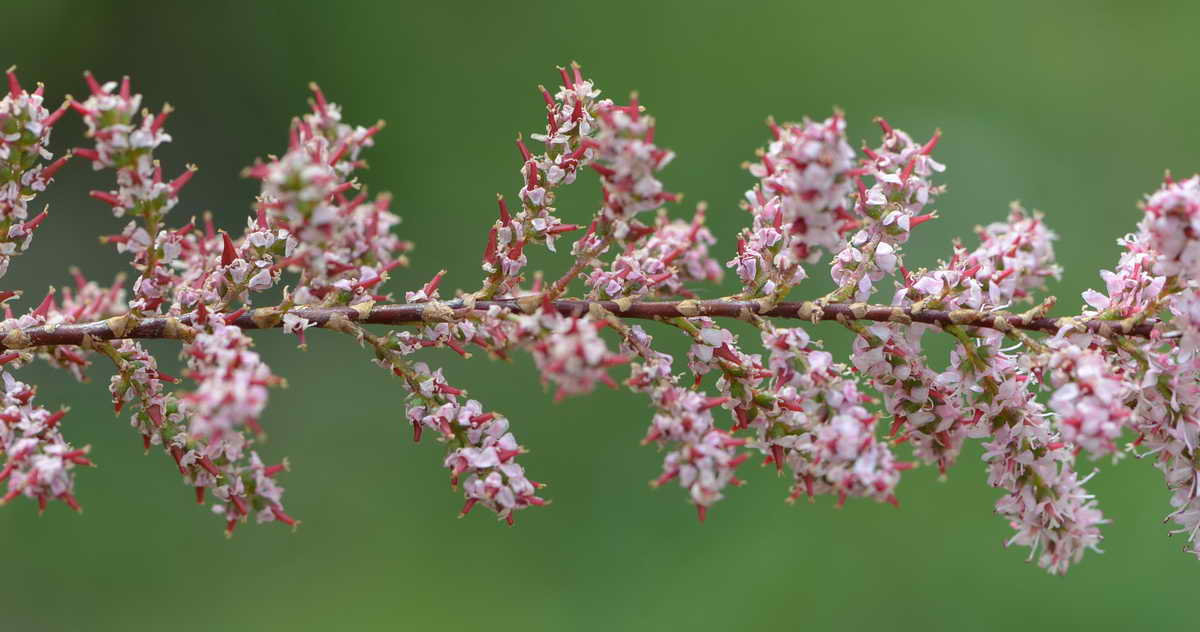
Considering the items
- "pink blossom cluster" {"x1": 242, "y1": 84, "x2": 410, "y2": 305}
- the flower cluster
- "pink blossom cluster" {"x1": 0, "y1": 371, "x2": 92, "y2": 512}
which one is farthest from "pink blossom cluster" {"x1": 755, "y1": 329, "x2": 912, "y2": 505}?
"pink blossom cluster" {"x1": 0, "y1": 371, "x2": 92, "y2": 512}

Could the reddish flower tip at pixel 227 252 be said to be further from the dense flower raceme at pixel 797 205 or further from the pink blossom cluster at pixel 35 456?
the dense flower raceme at pixel 797 205

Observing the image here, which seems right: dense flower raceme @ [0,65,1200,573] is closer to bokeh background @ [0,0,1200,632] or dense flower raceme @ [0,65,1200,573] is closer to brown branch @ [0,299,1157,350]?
brown branch @ [0,299,1157,350]

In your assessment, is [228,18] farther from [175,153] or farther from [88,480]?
[88,480]

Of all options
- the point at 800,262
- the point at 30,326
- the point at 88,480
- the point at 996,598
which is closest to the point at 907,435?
the point at 800,262

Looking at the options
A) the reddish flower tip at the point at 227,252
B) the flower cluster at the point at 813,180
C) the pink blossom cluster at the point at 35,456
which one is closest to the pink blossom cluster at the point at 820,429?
the flower cluster at the point at 813,180

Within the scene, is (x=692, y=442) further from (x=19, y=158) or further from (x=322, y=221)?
(x=19, y=158)

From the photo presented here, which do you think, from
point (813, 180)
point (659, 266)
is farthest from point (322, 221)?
point (813, 180)
